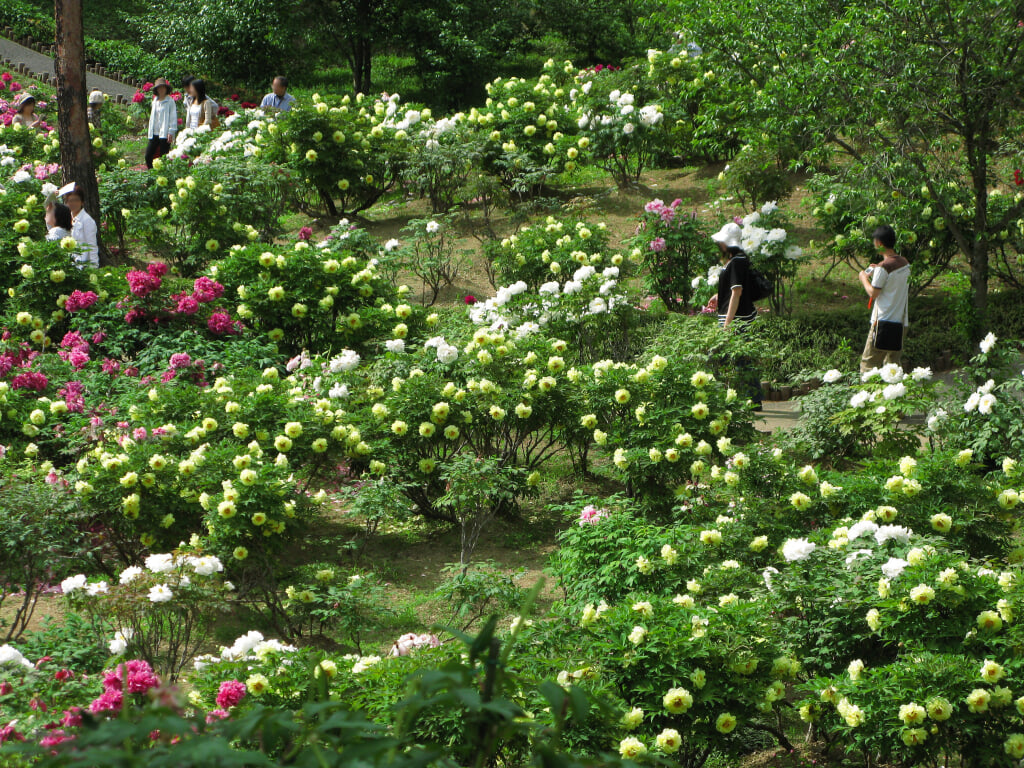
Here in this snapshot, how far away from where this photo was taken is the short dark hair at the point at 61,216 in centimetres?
901

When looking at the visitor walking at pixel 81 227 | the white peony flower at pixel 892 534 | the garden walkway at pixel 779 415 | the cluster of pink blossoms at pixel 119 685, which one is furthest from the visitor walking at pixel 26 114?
the white peony flower at pixel 892 534

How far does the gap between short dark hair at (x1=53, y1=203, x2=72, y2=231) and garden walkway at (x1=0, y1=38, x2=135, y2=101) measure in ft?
34.2

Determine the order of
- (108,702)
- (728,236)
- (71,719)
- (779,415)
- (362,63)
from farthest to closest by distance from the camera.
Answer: (362,63)
(728,236)
(779,415)
(108,702)
(71,719)

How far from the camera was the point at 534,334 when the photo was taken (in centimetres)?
715

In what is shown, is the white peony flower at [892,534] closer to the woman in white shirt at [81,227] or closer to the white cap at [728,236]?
the white cap at [728,236]

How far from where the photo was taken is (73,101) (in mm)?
10617

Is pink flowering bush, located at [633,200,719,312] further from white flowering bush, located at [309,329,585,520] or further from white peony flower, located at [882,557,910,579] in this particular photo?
white peony flower, located at [882,557,910,579]

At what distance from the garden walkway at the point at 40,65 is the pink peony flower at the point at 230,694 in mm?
17234

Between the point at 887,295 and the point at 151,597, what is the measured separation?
18.3ft

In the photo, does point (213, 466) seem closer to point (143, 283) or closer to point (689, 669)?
point (689, 669)

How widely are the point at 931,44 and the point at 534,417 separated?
4460 millimetres

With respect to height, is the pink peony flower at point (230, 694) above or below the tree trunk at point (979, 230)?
below

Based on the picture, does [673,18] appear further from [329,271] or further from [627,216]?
[329,271]

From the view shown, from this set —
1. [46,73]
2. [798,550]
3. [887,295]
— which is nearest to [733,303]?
[887,295]
